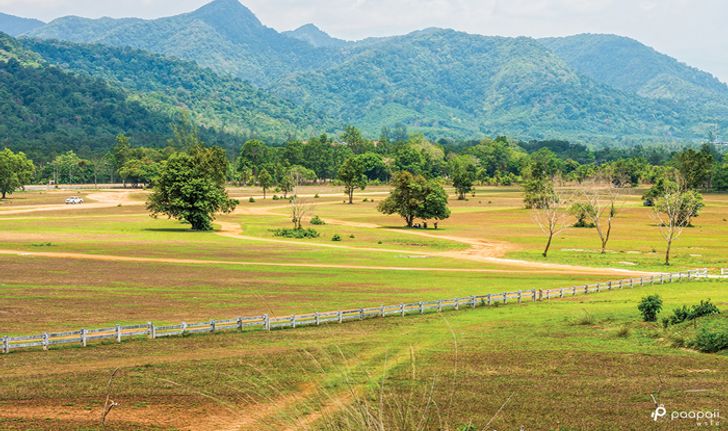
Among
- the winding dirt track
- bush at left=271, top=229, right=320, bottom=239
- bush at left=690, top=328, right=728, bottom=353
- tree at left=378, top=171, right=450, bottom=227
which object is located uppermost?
tree at left=378, top=171, right=450, bottom=227

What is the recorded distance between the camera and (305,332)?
4206cm

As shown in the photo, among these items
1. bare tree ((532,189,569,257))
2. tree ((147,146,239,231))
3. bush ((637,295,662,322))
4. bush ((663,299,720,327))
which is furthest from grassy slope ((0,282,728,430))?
tree ((147,146,239,231))

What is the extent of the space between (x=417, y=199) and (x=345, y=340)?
95.3m

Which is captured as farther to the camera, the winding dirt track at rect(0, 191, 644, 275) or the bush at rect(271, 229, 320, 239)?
the bush at rect(271, 229, 320, 239)

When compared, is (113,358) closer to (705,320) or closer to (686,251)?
(705,320)

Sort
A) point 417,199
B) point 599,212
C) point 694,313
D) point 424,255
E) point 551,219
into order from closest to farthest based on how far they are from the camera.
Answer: point 694,313, point 424,255, point 551,219, point 599,212, point 417,199

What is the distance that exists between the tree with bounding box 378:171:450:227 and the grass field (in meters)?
17.3

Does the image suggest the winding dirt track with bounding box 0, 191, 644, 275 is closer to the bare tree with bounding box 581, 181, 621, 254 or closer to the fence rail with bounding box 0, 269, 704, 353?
the bare tree with bounding box 581, 181, 621, 254

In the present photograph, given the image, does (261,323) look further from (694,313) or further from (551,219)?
(551,219)

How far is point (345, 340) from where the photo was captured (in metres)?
38.3

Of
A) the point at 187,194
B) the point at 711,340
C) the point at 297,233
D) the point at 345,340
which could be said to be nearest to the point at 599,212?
the point at 297,233

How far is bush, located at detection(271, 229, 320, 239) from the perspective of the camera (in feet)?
370

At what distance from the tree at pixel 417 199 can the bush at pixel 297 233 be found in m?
23.3

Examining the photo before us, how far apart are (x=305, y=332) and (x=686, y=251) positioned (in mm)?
72992
